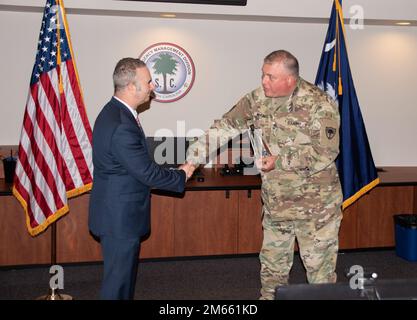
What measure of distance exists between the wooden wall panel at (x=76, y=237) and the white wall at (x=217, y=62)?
1.05m

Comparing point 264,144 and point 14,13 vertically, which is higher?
point 14,13

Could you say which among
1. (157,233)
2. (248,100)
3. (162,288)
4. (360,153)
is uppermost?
(248,100)

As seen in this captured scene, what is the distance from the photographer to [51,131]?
409 centimetres

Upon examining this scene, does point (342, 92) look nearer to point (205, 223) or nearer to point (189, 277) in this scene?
point (205, 223)

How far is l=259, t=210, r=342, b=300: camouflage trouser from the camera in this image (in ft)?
11.7

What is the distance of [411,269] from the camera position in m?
4.84

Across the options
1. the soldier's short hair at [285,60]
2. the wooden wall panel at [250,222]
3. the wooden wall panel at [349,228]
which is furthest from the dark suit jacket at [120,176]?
the wooden wall panel at [349,228]

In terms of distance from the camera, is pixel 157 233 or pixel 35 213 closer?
pixel 35 213

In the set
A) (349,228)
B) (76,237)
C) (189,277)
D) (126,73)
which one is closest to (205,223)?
(189,277)

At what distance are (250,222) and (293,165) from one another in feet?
5.41

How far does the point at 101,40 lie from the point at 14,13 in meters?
0.83

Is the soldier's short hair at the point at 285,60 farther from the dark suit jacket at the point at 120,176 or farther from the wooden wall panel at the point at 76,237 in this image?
the wooden wall panel at the point at 76,237
